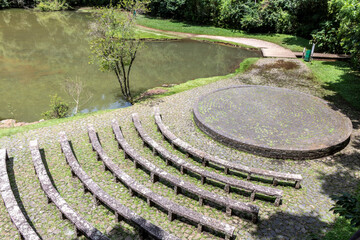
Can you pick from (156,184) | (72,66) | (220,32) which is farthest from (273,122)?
(220,32)

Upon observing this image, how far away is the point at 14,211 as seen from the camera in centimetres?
794

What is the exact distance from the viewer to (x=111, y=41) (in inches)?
600

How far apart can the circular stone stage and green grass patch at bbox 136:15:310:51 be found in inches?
714

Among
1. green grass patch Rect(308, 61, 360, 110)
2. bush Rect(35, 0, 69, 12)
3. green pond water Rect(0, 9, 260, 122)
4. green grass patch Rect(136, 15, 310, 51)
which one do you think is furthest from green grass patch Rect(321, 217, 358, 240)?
bush Rect(35, 0, 69, 12)

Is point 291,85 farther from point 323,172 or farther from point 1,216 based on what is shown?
point 1,216

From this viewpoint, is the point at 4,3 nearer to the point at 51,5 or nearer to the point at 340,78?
the point at 51,5

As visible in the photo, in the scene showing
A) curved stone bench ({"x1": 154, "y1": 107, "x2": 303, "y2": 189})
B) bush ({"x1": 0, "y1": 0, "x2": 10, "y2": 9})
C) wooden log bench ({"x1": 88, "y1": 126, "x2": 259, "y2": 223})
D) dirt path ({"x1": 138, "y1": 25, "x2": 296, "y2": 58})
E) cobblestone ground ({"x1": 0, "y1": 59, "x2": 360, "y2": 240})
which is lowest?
cobblestone ground ({"x1": 0, "y1": 59, "x2": 360, "y2": 240})

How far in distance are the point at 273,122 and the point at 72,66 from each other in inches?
800

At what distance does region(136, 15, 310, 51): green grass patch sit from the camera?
3377cm

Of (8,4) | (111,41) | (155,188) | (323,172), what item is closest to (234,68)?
(111,41)

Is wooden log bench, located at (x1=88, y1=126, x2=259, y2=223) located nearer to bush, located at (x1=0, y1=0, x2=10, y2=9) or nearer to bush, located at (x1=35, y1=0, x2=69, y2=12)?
bush, located at (x1=35, y1=0, x2=69, y2=12)

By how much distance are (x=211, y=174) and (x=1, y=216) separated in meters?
7.46

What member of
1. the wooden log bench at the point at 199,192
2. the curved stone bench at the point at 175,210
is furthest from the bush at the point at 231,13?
the curved stone bench at the point at 175,210

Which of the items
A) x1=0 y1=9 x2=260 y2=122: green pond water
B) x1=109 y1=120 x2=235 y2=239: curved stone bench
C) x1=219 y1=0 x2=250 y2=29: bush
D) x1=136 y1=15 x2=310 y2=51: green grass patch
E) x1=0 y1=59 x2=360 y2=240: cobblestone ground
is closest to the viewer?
x1=109 y1=120 x2=235 y2=239: curved stone bench
